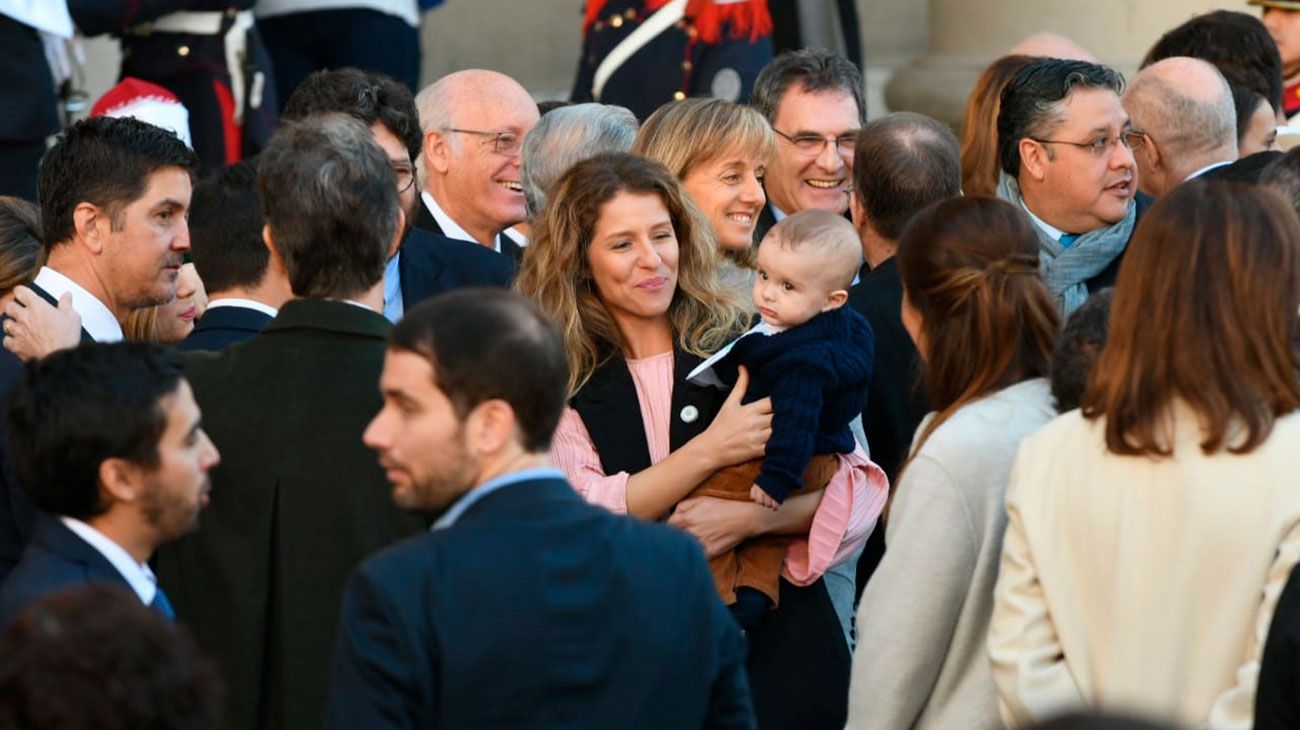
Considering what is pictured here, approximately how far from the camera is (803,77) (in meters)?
6.27

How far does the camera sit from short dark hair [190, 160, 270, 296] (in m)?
4.42

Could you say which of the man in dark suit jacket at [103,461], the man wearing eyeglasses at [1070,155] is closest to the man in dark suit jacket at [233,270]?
the man in dark suit jacket at [103,461]

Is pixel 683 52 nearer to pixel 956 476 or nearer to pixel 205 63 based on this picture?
pixel 205 63

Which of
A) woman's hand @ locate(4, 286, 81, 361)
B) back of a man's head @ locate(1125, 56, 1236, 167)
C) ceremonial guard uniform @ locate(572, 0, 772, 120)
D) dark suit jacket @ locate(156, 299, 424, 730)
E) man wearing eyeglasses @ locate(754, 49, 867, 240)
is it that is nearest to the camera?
dark suit jacket @ locate(156, 299, 424, 730)

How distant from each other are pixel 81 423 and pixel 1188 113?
3.63 meters

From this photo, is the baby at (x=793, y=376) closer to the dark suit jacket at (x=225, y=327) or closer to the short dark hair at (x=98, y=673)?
the dark suit jacket at (x=225, y=327)

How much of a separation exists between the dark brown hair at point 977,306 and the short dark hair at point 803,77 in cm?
241

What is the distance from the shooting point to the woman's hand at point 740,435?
4250mm

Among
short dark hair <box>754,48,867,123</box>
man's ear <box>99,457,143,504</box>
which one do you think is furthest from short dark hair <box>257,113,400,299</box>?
short dark hair <box>754,48,867,123</box>

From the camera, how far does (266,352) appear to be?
358 centimetres

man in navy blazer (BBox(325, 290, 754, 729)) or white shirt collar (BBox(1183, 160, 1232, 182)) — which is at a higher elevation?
man in navy blazer (BBox(325, 290, 754, 729))

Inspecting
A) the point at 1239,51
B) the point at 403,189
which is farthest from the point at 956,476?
the point at 1239,51

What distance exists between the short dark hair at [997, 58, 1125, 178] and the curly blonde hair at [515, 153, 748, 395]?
1424mm

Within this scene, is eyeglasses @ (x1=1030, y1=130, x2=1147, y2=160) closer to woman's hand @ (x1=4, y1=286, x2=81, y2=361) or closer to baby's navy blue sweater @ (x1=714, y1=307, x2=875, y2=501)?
baby's navy blue sweater @ (x1=714, y1=307, x2=875, y2=501)
